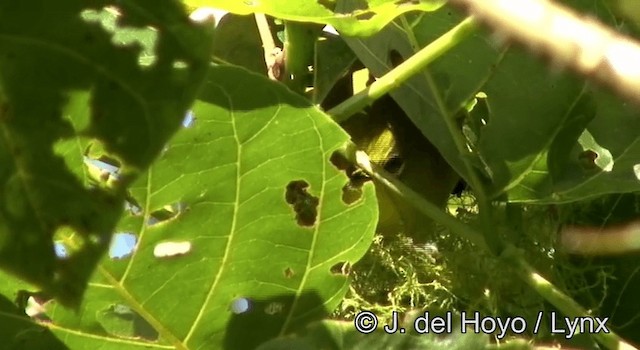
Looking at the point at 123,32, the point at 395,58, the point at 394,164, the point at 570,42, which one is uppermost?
the point at 570,42

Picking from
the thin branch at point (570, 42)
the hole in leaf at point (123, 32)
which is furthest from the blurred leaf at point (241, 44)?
the thin branch at point (570, 42)

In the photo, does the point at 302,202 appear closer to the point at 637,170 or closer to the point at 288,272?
the point at 288,272

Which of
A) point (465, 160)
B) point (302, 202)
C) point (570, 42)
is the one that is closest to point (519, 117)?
point (465, 160)

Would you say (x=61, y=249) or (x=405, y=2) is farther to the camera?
(x=405, y=2)

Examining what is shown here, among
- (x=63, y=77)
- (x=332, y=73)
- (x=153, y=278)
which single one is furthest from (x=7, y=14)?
(x=332, y=73)

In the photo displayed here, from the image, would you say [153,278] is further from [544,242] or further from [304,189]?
[544,242]

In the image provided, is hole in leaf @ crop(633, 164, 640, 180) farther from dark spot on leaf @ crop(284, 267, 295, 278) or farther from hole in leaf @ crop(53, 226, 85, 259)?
hole in leaf @ crop(53, 226, 85, 259)
